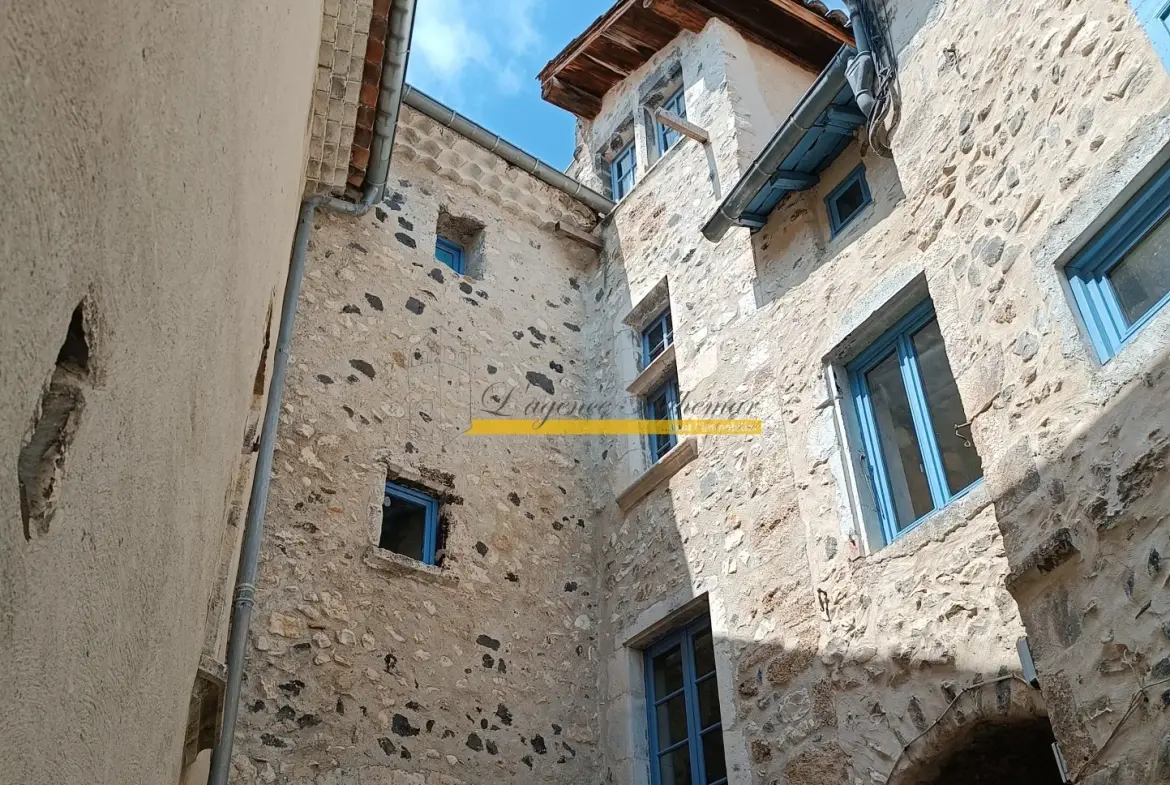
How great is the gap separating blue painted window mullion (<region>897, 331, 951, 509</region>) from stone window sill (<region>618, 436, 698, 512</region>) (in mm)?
1692

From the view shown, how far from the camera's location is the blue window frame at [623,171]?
30.5 feet

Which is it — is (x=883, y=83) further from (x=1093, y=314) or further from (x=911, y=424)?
(x=1093, y=314)

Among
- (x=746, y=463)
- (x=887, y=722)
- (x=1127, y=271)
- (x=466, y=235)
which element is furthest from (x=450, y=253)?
(x=1127, y=271)

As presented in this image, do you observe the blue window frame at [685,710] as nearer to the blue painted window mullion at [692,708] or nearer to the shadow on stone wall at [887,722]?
the blue painted window mullion at [692,708]

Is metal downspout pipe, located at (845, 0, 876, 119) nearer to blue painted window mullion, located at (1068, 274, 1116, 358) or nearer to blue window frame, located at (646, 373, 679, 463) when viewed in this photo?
blue painted window mullion, located at (1068, 274, 1116, 358)

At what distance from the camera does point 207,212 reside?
2.04 meters

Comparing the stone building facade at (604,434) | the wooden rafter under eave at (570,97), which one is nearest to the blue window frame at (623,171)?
the stone building facade at (604,434)

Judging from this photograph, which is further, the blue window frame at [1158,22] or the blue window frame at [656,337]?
the blue window frame at [656,337]

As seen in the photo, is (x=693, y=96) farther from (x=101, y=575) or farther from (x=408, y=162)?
(x=101, y=575)

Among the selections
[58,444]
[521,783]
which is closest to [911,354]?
[521,783]

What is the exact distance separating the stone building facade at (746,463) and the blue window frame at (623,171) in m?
0.38

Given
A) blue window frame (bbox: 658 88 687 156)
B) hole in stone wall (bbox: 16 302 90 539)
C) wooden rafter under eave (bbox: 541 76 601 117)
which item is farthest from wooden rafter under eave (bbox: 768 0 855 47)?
hole in stone wall (bbox: 16 302 90 539)

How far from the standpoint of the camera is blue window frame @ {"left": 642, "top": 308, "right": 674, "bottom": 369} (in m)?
7.47

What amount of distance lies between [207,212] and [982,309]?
3.01 metres
